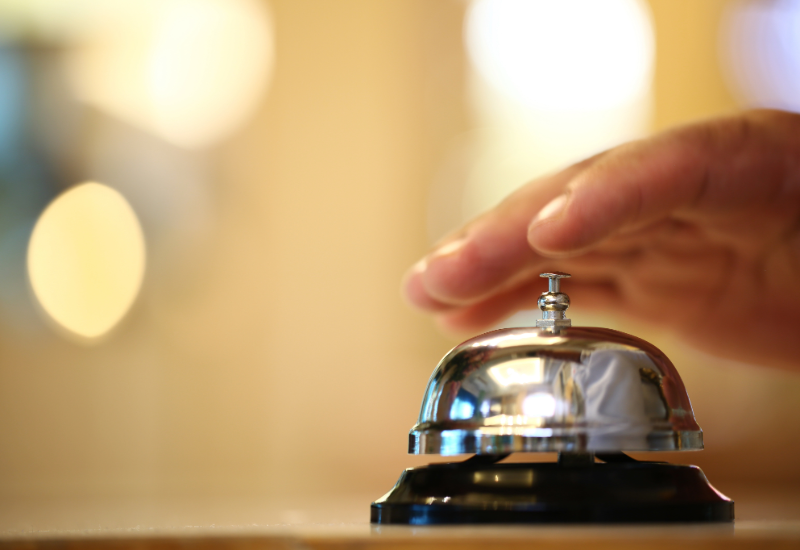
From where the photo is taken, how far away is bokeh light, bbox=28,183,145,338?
2.33 metres

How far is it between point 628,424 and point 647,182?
0.69 ft

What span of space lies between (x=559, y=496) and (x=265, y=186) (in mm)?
2182

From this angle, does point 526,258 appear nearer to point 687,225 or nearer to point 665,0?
point 687,225

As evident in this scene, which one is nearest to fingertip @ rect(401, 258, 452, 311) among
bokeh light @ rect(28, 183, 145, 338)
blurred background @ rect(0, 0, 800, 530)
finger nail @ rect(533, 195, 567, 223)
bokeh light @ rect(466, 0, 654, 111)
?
finger nail @ rect(533, 195, 567, 223)

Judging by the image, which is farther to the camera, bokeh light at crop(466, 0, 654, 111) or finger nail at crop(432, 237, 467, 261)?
bokeh light at crop(466, 0, 654, 111)

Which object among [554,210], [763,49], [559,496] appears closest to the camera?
[559,496]

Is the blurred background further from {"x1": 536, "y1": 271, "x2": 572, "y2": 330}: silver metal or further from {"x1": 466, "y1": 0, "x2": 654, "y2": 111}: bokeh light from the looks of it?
{"x1": 536, "y1": 271, "x2": 572, "y2": 330}: silver metal

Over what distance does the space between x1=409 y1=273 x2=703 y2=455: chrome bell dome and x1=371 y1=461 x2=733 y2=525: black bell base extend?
0.04 ft

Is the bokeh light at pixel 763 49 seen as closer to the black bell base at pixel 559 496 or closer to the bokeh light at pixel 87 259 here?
the bokeh light at pixel 87 259

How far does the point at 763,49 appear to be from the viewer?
88.4 inches

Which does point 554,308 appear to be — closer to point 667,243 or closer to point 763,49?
point 667,243

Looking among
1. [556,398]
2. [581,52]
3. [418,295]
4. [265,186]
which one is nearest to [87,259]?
[265,186]

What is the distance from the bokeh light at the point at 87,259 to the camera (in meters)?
2.33

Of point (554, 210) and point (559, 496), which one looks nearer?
point (559, 496)
